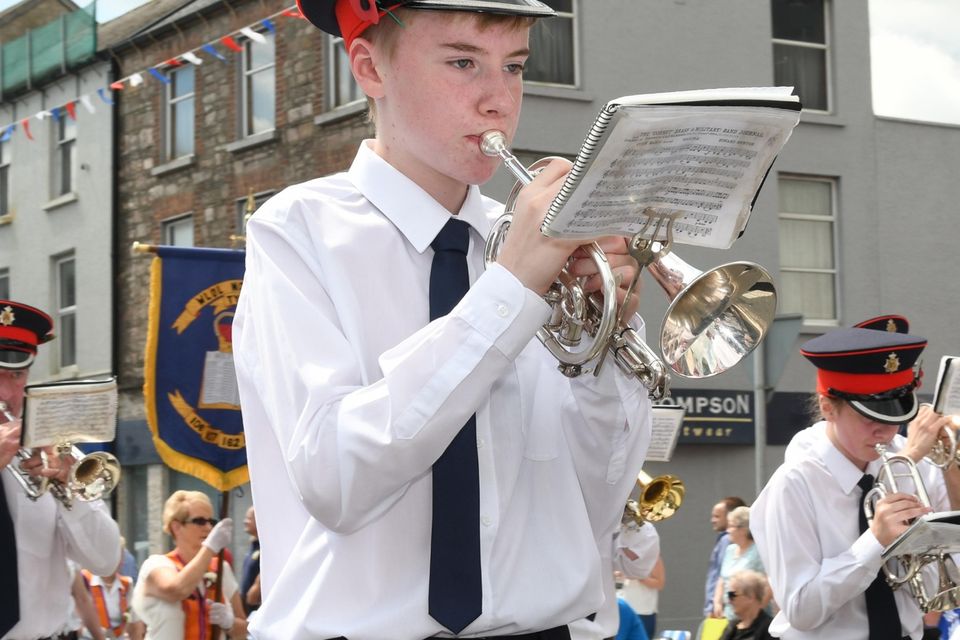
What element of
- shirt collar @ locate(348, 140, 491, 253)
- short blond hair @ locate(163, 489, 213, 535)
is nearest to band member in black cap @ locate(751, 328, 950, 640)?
shirt collar @ locate(348, 140, 491, 253)

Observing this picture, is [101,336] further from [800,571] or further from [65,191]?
[800,571]

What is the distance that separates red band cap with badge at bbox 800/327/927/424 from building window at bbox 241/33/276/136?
50.4ft

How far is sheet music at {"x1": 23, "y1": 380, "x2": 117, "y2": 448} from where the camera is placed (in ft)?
20.8

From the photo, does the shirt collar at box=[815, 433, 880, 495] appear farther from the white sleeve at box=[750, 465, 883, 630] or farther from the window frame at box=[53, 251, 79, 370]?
the window frame at box=[53, 251, 79, 370]

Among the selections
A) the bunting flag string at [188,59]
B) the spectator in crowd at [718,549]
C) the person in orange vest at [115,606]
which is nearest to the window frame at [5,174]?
the bunting flag string at [188,59]

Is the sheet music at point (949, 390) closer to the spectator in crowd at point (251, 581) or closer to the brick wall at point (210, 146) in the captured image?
the spectator in crowd at point (251, 581)

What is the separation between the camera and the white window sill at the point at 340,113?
1798 cm

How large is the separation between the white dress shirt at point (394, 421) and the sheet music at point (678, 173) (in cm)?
19

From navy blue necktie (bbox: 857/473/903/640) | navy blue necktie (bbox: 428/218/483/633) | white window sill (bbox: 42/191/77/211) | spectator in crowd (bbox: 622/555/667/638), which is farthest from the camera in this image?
white window sill (bbox: 42/191/77/211)

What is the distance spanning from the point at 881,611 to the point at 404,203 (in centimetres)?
331

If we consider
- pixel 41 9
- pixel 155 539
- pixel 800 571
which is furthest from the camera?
pixel 41 9

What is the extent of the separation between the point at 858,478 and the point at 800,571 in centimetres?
47

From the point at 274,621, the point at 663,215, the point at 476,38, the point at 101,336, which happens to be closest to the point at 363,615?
the point at 274,621

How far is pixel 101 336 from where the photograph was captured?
2275cm
